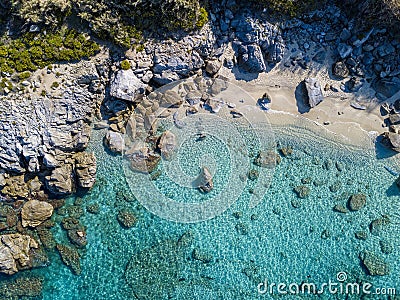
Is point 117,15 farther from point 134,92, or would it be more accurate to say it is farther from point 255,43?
point 255,43

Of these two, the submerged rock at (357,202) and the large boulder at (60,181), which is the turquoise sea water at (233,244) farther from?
the large boulder at (60,181)

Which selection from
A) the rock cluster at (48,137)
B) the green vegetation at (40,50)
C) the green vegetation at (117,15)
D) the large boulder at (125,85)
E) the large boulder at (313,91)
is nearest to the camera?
the green vegetation at (117,15)

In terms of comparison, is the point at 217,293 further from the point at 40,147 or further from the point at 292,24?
the point at 292,24

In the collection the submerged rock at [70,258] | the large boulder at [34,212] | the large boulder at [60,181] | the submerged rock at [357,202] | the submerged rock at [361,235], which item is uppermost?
the submerged rock at [357,202]

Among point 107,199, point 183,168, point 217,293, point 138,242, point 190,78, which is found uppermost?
point 190,78

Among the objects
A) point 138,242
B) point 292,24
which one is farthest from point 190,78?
point 138,242

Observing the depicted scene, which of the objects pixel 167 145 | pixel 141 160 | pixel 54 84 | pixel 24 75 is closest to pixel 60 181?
→ pixel 141 160

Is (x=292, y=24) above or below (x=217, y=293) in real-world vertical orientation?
above

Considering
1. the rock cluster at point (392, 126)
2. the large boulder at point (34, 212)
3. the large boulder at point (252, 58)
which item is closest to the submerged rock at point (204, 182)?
the large boulder at point (252, 58)
